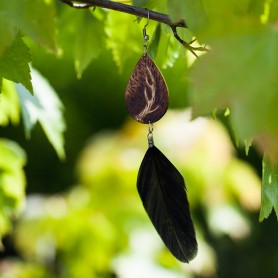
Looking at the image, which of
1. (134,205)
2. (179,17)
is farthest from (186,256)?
(134,205)

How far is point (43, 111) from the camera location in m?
1.15

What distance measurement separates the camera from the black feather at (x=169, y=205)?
678mm

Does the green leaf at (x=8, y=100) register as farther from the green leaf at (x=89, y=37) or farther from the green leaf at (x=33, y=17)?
the green leaf at (x=33, y=17)

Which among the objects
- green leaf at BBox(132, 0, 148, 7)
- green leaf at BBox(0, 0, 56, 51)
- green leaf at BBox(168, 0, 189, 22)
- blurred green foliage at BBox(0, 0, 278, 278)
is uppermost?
green leaf at BBox(168, 0, 189, 22)

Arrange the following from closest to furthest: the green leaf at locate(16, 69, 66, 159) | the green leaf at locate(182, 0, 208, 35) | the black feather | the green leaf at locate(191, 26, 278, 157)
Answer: the green leaf at locate(191, 26, 278, 157) < the green leaf at locate(182, 0, 208, 35) < the black feather < the green leaf at locate(16, 69, 66, 159)

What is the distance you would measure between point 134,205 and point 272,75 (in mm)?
1668

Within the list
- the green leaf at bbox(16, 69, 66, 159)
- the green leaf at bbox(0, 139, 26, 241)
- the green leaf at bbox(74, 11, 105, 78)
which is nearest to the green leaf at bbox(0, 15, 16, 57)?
the green leaf at bbox(74, 11, 105, 78)

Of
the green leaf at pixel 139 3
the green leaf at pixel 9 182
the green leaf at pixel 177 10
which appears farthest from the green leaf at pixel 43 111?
the green leaf at pixel 177 10

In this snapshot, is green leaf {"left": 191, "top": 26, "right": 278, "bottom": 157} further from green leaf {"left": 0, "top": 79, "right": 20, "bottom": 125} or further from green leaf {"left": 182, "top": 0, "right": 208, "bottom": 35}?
green leaf {"left": 0, "top": 79, "right": 20, "bottom": 125}

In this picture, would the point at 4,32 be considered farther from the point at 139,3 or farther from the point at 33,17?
the point at 139,3

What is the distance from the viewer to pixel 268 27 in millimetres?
507

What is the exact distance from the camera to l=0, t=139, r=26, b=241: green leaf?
120 cm

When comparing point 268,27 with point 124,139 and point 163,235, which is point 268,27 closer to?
point 163,235

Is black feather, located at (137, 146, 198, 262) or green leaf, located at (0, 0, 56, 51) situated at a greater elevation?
green leaf, located at (0, 0, 56, 51)
